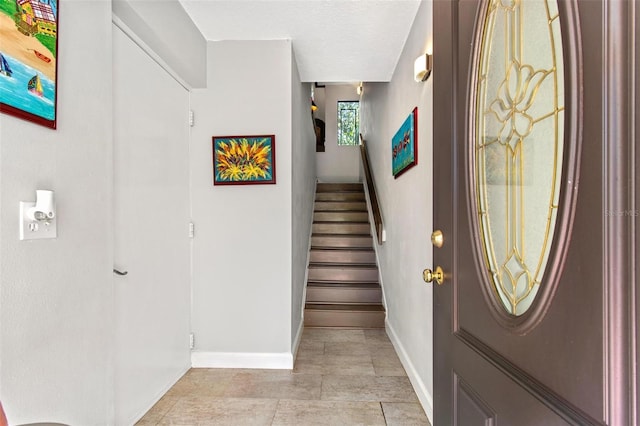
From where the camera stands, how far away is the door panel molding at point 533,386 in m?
0.51

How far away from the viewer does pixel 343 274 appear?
3.86 metres

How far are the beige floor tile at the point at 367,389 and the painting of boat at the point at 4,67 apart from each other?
2.21 m

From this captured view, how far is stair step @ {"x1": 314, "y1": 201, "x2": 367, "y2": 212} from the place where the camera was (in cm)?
508

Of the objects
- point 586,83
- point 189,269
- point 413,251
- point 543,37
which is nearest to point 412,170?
point 413,251

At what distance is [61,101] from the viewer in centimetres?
119

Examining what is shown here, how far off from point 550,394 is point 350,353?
2.36m

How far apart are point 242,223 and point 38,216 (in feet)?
4.89

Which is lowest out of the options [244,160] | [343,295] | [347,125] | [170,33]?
[343,295]

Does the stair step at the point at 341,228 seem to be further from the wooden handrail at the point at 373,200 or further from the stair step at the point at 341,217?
the wooden handrail at the point at 373,200

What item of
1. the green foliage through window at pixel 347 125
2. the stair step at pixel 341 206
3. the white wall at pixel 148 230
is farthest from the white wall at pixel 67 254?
the green foliage through window at pixel 347 125

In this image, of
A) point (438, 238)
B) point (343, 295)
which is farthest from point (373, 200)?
point (438, 238)

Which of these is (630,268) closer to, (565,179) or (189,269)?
(565,179)


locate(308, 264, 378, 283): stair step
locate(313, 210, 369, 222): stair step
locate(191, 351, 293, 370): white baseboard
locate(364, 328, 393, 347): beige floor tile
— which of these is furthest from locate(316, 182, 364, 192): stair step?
locate(191, 351, 293, 370): white baseboard

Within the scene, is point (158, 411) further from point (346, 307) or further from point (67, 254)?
point (346, 307)
